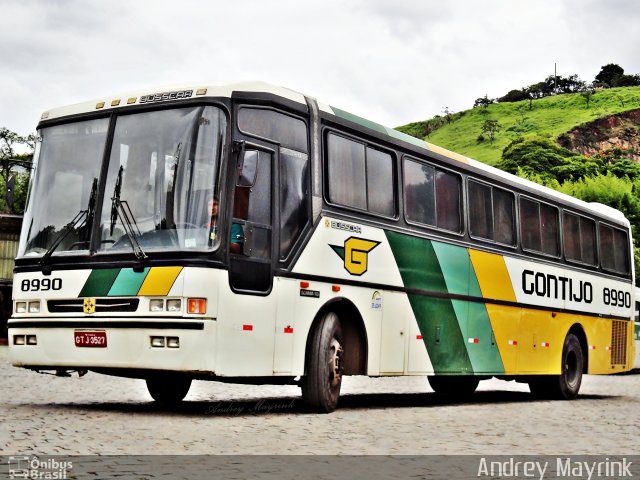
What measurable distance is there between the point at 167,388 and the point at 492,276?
5584 mm

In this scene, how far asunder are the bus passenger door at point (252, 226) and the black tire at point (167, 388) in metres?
2.75

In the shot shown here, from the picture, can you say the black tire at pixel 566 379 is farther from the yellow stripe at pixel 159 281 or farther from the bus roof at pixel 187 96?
the yellow stripe at pixel 159 281

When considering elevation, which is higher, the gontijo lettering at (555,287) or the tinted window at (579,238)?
the tinted window at (579,238)

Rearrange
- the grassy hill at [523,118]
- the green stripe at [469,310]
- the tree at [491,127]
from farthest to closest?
the tree at [491,127] → the grassy hill at [523,118] → the green stripe at [469,310]

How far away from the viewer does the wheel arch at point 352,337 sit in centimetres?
1287

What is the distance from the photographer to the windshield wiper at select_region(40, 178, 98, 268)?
1145cm

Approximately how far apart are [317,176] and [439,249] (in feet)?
10.4

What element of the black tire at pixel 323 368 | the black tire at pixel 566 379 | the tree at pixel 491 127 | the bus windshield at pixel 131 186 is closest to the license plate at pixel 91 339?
the bus windshield at pixel 131 186

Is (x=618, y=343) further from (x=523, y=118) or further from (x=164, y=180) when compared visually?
(x=523, y=118)

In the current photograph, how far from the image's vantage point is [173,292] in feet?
35.2

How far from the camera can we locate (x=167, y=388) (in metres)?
13.5

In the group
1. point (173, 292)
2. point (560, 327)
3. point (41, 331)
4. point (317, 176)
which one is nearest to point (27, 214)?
point (41, 331)

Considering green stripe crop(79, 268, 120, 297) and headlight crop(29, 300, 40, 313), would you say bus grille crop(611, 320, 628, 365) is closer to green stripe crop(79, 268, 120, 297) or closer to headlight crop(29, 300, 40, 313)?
green stripe crop(79, 268, 120, 297)

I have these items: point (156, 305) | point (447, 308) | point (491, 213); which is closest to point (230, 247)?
point (156, 305)
